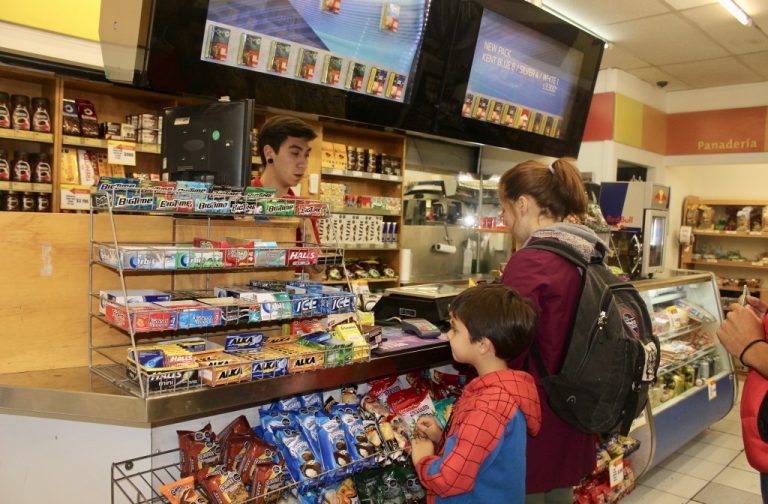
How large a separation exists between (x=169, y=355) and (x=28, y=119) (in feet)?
10.6

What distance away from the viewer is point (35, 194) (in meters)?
4.12

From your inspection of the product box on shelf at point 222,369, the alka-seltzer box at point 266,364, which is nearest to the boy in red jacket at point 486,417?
the alka-seltzer box at point 266,364

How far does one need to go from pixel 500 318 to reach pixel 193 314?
83 cm

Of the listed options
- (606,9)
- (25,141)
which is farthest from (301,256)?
(606,9)

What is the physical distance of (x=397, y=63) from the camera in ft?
10.7

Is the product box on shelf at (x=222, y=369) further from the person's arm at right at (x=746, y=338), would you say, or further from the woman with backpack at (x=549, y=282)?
the person's arm at right at (x=746, y=338)

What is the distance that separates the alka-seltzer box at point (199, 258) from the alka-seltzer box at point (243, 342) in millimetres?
228

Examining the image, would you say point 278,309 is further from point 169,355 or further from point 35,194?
point 35,194

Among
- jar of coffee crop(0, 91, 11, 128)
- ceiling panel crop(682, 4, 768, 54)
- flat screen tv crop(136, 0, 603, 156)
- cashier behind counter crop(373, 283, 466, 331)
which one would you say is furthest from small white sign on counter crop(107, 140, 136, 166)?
ceiling panel crop(682, 4, 768, 54)

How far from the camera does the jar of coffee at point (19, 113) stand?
3906 millimetres

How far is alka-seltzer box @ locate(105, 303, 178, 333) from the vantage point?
1.49 metres

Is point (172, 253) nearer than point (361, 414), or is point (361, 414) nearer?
point (172, 253)


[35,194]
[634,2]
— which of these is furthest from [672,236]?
[35,194]

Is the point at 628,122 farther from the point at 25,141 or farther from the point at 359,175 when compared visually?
the point at 25,141
